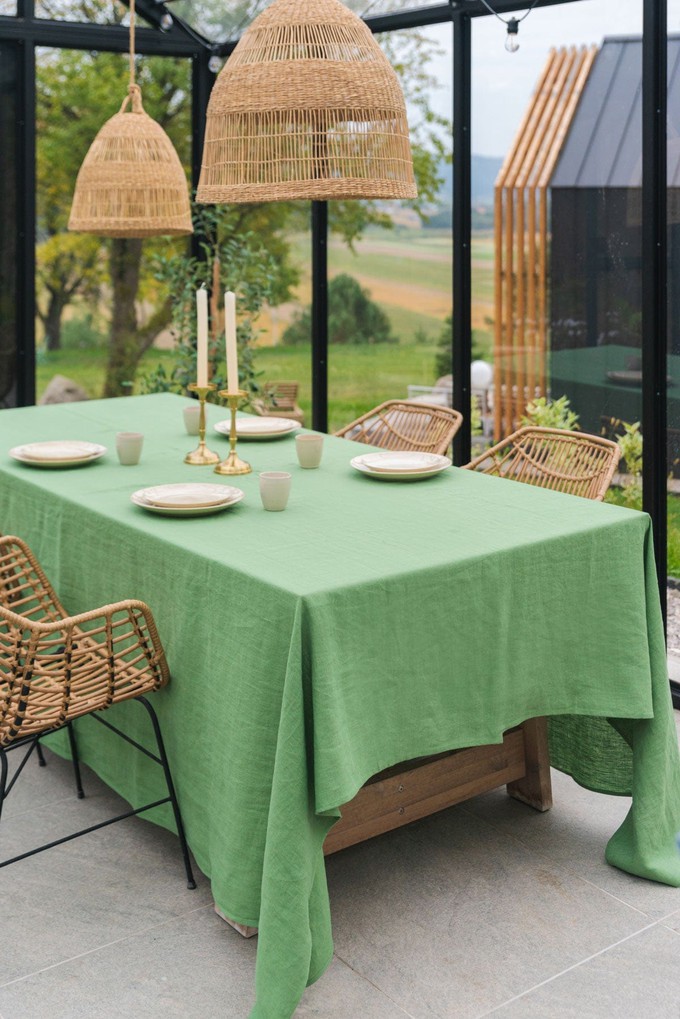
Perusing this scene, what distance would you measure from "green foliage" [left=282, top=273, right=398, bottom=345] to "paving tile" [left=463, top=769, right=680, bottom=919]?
8.12 ft

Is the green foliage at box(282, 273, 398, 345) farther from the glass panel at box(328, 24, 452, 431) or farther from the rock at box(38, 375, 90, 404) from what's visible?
the rock at box(38, 375, 90, 404)

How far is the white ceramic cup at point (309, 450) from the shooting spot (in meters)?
3.67

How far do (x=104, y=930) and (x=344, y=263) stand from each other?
11.6 feet

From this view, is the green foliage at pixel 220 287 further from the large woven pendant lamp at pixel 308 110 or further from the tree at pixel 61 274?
the large woven pendant lamp at pixel 308 110

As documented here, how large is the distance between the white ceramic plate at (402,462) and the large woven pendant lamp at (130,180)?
115 centimetres

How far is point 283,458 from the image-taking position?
3.90m

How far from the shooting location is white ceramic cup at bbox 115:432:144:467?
12.4 feet

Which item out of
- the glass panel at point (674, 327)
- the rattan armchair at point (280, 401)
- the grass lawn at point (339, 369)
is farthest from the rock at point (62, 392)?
the glass panel at point (674, 327)

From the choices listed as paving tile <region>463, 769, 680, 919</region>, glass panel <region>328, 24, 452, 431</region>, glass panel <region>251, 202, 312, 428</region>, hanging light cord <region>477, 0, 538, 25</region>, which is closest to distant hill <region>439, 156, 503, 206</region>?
glass panel <region>328, 24, 452, 431</region>

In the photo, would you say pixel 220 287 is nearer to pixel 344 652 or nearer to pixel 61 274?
pixel 61 274

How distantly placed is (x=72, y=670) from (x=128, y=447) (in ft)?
3.42

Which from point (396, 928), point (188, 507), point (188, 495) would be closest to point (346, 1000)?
point (396, 928)

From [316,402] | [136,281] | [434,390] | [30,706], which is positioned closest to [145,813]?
[30,706]

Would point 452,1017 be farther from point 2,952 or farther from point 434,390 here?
point 434,390
